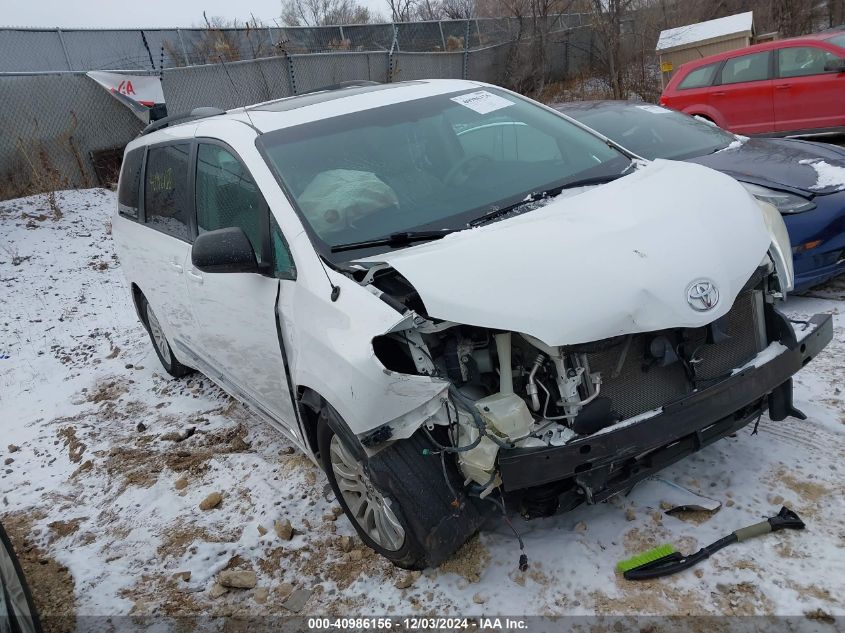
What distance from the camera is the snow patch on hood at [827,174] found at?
4.29 m

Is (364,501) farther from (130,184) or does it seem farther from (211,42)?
(211,42)

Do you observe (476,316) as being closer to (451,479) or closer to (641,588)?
(451,479)

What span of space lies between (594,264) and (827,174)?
315 cm

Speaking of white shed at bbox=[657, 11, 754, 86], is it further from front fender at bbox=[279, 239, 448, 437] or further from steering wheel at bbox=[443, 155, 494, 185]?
front fender at bbox=[279, 239, 448, 437]

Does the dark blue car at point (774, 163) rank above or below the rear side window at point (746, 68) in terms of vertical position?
below

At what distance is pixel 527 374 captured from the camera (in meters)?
2.42

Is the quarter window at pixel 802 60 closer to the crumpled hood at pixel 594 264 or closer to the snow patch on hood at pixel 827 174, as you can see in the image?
the snow patch on hood at pixel 827 174

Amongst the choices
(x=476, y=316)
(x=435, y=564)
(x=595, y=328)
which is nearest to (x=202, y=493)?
(x=435, y=564)

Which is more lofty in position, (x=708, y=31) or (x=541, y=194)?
(x=708, y=31)

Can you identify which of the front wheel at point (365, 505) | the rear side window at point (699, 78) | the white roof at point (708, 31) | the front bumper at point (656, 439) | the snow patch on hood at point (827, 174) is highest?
the white roof at point (708, 31)

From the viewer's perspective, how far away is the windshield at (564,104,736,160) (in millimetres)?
Answer: 5352

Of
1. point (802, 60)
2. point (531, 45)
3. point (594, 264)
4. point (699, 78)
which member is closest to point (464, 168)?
point (594, 264)

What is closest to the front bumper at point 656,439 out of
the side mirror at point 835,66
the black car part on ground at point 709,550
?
the black car part on ground at point 709,550

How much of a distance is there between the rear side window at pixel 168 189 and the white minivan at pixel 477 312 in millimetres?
490
